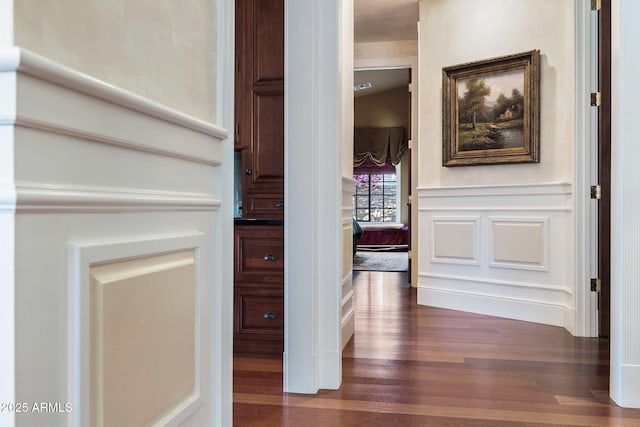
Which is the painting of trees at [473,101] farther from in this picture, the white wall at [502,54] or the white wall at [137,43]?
the white wall at [137,43]

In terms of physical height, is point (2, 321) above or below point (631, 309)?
above

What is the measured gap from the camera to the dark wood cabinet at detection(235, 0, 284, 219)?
294cm

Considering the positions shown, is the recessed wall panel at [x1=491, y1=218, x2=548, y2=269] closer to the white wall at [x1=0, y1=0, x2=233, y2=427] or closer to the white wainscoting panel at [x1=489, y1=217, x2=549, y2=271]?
the white wainscoting panel at [x1=489, y1=217, x2=549, y2=271]

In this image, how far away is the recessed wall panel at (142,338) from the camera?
81cm

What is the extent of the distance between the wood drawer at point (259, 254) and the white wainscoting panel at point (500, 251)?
2.02 meters

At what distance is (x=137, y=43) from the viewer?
91 centimetres

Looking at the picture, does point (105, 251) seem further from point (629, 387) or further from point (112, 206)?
point (629, 387)

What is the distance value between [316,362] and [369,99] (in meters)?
10.8

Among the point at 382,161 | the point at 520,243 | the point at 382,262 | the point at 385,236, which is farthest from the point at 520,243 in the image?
the point at 382,161

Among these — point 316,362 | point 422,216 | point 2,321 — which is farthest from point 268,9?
point 2,321

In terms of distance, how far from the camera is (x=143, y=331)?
0.92 metres

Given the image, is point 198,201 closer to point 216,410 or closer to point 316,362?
point 216,410

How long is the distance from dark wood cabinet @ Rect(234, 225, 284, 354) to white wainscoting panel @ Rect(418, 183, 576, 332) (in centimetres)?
201

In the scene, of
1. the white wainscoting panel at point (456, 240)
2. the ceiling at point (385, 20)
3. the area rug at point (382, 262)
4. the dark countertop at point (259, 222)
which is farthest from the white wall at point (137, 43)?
the area rug at point (382, 262)
